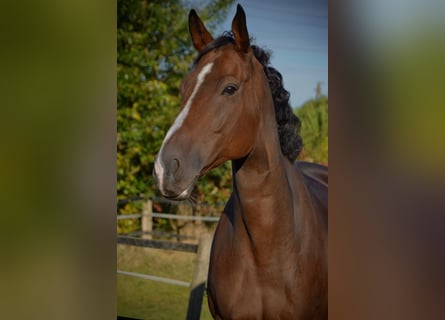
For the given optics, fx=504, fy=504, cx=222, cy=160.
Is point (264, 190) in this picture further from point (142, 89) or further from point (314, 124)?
point (142, 89)

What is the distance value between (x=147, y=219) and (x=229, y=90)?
0.91 meters

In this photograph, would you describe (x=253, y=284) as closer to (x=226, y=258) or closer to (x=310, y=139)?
(x=226, y=258)

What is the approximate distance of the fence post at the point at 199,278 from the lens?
1.96 meters

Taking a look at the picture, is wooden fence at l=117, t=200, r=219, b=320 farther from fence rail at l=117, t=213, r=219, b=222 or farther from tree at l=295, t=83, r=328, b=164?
tree at l=295, t=83, r=328, b=164

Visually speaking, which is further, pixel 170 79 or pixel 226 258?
pixel 170 79

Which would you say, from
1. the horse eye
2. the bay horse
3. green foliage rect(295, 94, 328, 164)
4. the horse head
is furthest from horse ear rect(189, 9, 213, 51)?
green foliage rect(295, 94, 328, 164)

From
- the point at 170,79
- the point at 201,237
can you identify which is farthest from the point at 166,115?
the point at 201,237

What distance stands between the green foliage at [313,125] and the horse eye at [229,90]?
312 mm

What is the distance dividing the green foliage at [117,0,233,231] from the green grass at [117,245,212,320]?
0.16 metres

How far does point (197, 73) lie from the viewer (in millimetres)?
1500

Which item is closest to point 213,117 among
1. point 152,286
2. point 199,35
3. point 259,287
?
point 199,35

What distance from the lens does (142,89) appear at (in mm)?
2176

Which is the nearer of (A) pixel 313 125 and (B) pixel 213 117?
(B) pixel 213 117
